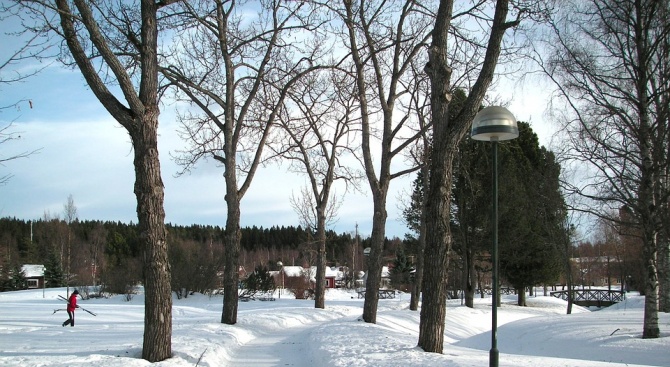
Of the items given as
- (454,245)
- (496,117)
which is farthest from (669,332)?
(454,245)

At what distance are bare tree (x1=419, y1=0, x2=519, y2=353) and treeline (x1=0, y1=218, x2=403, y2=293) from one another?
484 centimetres

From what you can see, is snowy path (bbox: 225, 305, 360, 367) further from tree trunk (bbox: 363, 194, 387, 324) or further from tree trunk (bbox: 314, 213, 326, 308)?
tree trunk (bbox: 314, 213, 326, 308)

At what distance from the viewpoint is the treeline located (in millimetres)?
35656

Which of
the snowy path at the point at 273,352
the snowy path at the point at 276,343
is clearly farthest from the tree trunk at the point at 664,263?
the snowy path at the point at 273,352

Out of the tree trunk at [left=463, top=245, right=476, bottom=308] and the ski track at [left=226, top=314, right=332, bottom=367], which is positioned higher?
the tree trunk at [left=463, top=245, right=476, bottom=308]

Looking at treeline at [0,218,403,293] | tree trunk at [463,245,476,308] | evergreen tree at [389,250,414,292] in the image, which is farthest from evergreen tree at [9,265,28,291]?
tree trunk at [463,245,476,308]

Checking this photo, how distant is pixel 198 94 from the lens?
1611 cm

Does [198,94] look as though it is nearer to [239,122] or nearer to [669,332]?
[239,122]

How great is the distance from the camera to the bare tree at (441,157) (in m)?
8.85

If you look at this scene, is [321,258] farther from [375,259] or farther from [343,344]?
[343,344]

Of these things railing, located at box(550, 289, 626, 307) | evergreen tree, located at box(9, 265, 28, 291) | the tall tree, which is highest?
the tall tree

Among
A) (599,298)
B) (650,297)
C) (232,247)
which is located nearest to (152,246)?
(232,247)

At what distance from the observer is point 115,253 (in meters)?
67.6

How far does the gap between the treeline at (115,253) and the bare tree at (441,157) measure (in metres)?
4.84
